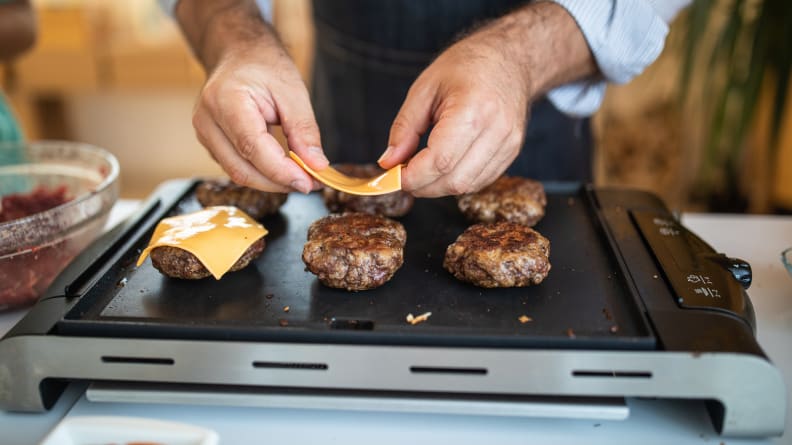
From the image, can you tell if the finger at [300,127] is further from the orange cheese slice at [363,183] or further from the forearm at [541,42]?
the forearm at [541,42]

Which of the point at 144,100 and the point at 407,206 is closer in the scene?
the point at 407,206

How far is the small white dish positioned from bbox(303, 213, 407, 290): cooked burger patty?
Answer: 0.32 metres

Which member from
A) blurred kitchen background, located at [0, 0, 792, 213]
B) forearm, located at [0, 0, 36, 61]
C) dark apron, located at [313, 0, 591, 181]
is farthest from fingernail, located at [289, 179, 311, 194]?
blurred kitchen background, located at [0, 0, 792, 213]

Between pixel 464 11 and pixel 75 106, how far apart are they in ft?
12.2

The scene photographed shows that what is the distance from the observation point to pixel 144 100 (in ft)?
14.8

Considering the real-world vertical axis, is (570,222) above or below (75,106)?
above

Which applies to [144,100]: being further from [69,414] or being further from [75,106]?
[69,414]

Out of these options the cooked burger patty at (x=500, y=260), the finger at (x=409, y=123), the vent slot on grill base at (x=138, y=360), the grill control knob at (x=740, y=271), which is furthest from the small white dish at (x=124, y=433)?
the grill control knob at (x=740, y=271)

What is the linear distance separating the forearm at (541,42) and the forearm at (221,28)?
1.50 ft

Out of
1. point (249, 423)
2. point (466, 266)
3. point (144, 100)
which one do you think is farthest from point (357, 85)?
point (144, 100)

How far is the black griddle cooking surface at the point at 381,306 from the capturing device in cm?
91

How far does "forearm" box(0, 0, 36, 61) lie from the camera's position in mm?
1612

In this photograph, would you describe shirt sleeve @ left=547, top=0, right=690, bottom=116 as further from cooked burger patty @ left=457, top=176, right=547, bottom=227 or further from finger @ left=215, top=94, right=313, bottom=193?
finger @ left=215, top=94, right=313, bottom=193

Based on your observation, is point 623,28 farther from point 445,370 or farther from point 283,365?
point 283,365
